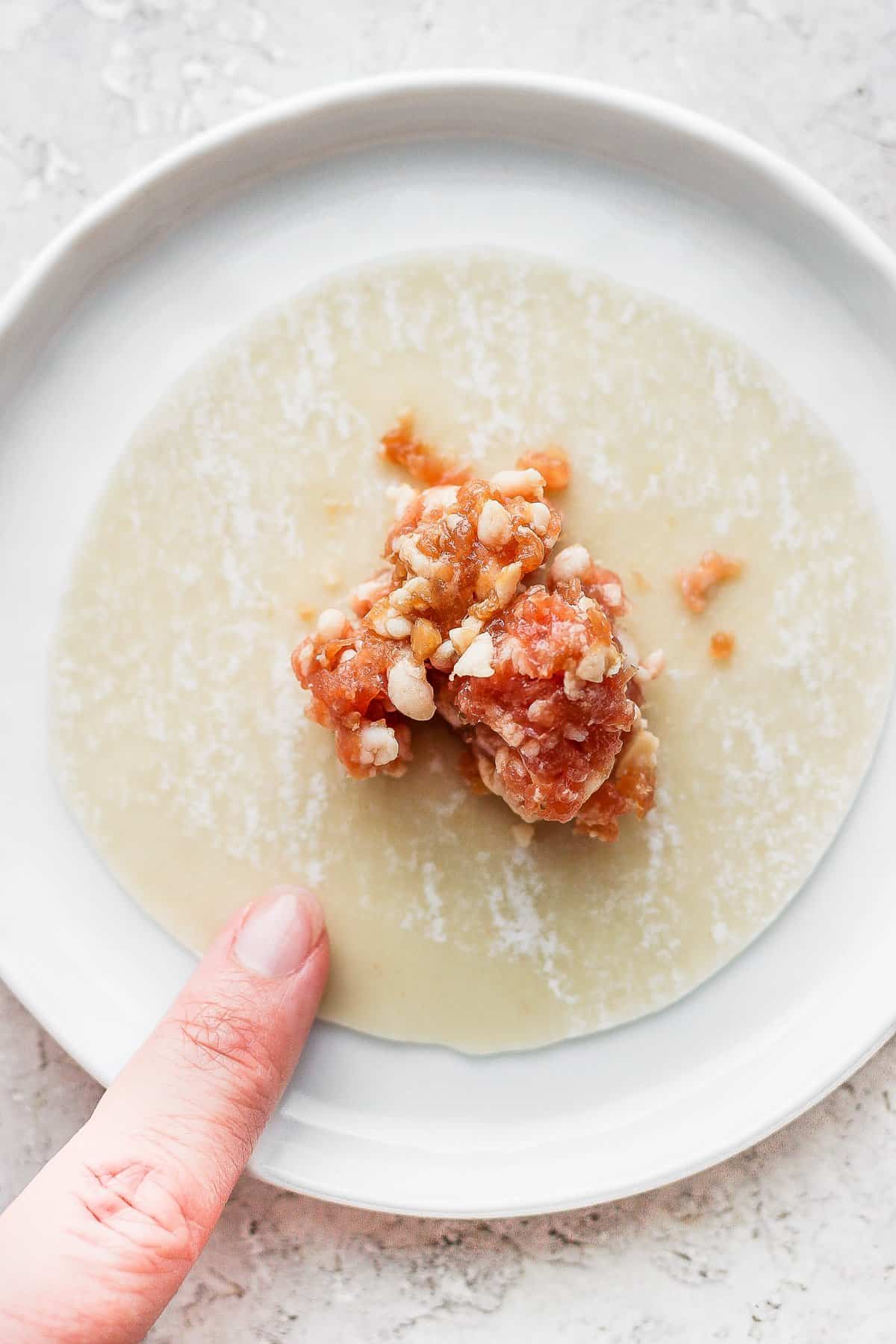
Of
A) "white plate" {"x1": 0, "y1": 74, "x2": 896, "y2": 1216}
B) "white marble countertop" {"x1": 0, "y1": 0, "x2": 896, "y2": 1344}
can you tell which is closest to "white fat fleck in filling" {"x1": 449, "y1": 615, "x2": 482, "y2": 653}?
"white plate" {"x1": 0, "y1": 74, "x2": 896, "y2": 1216}

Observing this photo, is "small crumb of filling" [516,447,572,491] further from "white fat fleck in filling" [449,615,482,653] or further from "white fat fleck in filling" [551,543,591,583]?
"white fat fleck in filling" [449,615,482,653]

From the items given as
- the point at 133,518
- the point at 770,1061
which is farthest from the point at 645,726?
the point at 133,518

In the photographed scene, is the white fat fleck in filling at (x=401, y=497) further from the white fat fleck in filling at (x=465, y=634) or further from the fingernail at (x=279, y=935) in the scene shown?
the fingernail at (x=279, y=935)

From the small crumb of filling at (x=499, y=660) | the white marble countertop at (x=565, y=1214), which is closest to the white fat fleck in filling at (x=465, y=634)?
the small crumb of filling at (x=499, y=660)

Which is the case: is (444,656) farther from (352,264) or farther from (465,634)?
(352,264)

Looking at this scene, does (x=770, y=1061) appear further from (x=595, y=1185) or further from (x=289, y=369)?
(x=289, y=369)

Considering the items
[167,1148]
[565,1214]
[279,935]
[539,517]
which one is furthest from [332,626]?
[565,1214]
